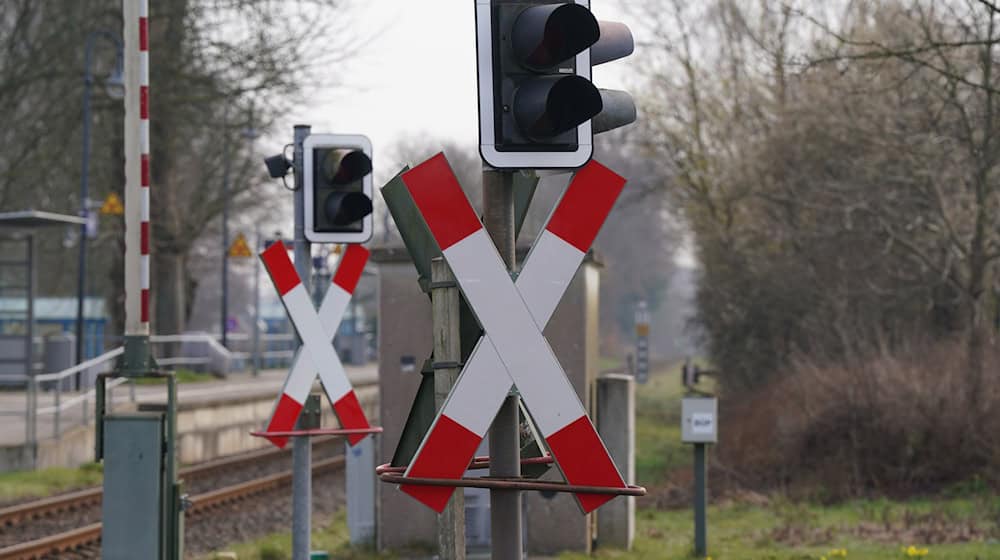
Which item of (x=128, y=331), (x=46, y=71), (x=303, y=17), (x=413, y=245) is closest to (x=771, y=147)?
(x=303, y=17)

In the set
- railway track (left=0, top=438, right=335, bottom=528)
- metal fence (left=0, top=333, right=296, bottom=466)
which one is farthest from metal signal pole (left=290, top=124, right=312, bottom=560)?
railway track (left=0, top=438, right=335, bottom=528)

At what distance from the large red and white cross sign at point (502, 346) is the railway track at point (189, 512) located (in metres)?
4.08

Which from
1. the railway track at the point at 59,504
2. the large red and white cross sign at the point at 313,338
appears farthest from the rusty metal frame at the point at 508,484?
the railway track at the point at 59,504

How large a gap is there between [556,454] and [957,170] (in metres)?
16.6

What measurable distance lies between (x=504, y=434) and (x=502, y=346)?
31 cm

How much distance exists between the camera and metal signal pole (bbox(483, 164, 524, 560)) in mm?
4645

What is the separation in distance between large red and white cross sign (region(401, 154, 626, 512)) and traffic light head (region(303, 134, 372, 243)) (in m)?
4.05

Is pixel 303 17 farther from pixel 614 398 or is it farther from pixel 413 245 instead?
pixel 413 245

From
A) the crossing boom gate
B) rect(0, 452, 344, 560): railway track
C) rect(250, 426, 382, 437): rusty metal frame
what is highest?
the crossing boom gate

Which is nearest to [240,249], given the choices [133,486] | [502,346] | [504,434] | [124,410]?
[124,410]

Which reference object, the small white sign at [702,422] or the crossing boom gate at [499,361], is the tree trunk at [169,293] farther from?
the crossing boom gate at [499,361]

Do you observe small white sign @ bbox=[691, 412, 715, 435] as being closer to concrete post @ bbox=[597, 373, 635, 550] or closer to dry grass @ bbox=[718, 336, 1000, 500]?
concrete post @ bbox=[597, 373, 635, 550]

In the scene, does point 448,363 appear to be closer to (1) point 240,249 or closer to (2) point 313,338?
(2) point 313,338

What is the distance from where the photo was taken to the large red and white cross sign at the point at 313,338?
8531 millimetres
